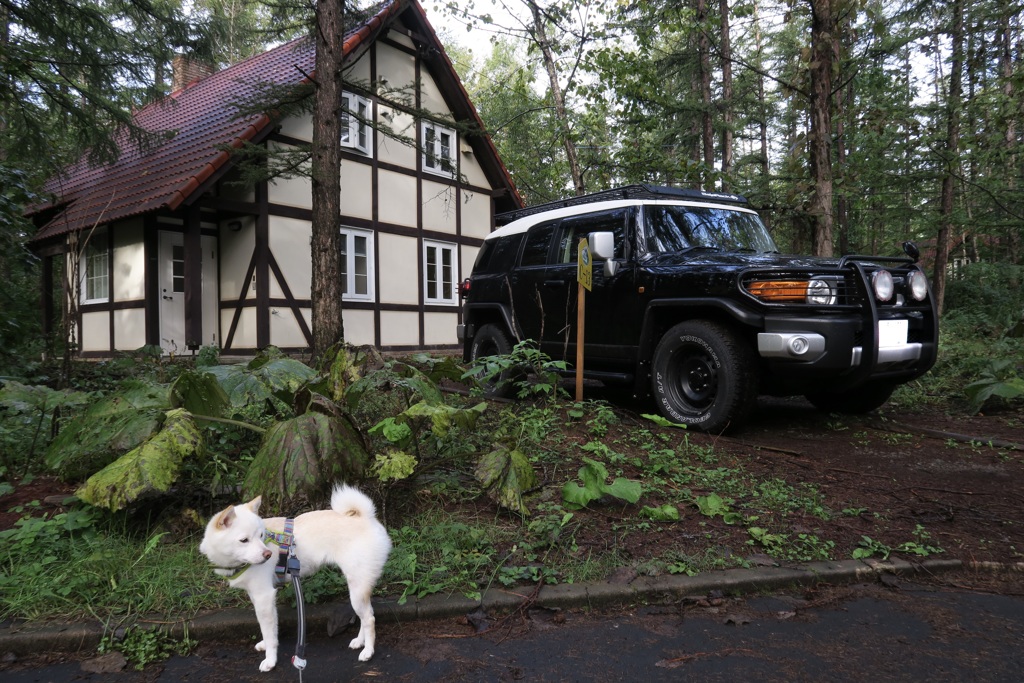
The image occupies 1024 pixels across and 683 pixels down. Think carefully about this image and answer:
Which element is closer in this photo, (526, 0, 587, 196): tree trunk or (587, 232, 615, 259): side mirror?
(587, 232, 615, 259): side mirror

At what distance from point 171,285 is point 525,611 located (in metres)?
12.4

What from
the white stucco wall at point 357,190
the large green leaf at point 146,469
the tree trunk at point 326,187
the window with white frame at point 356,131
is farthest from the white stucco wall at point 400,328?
the large green leaf at point 146,469

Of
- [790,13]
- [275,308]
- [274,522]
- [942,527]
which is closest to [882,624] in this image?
[942,527]

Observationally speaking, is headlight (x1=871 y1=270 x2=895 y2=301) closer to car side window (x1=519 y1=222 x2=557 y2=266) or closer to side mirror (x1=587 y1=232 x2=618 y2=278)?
side mirror (x1=587 y1=232 x2=618 y2=278)

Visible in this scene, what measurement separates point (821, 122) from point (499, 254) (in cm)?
443

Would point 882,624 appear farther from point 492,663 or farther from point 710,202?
point 710,202

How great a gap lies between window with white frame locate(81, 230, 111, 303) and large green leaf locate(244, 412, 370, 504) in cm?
1278

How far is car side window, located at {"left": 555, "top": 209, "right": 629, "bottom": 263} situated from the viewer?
6.26 metres

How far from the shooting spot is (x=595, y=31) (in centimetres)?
1327

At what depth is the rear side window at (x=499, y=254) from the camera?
775 centimetres

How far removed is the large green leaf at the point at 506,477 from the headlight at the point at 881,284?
329 cm

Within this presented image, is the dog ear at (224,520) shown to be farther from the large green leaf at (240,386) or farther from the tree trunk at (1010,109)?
the tree trunk at (1010,109)

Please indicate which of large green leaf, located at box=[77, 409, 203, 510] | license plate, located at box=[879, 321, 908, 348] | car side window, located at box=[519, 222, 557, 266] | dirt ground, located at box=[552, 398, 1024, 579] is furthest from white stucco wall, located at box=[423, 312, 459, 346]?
large green leaf, located at box=[77, 409, 203, 510]

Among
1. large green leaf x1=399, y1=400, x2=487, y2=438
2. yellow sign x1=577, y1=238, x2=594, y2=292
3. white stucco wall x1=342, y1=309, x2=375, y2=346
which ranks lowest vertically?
large green leaf x1=399, y1=400, x2=487, y2=438
